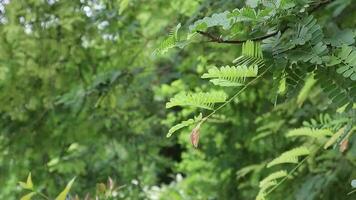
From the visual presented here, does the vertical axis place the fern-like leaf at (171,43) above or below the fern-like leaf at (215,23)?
below

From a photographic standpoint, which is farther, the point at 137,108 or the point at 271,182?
the point at 137,108

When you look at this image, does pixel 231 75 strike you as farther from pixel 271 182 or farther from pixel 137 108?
pixel 137 108

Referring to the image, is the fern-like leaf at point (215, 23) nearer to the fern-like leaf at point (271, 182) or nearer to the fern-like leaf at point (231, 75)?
the fern-like leaf at point (231, 75)

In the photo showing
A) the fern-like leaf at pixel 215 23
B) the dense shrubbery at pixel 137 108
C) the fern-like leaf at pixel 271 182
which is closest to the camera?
the fern-like leaf at pixel 215 23

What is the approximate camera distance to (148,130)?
3.77m

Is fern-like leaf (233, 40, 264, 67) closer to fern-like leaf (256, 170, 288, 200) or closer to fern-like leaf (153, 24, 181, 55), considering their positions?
fern-like leaf (153, 24, 181, 55)

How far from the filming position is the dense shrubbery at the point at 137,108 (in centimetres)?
198

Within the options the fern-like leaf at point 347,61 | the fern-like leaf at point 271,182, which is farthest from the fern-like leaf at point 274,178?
the fern-like leaf at point 347,61

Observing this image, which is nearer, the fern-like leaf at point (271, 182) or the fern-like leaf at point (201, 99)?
the fern-like leaf at point (201, 99)

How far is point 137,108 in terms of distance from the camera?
3.73m

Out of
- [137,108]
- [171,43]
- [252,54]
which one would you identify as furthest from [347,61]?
[137,108]

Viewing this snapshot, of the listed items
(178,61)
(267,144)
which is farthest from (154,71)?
(267,144)

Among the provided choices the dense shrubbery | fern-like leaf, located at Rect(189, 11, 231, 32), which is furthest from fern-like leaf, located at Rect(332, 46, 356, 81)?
fern-like leaf, located at Rect(189, 11, 231, 32)

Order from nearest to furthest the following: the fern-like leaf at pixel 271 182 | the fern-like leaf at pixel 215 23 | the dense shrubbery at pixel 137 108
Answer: the fern-like leaf at pixel 215 23 → the fern-like leaf at pixel 271 182 → the dense shrubbery at pixel 137 108
